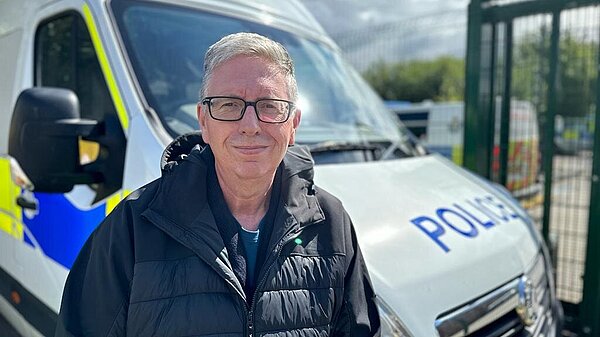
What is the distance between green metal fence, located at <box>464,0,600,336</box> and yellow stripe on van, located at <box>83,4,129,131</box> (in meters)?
3.21

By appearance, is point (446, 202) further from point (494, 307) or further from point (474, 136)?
point (474, 136)

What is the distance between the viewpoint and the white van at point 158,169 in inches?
77.1

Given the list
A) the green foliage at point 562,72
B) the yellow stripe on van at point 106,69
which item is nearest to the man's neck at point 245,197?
the yellow stripe on van at point 106,69

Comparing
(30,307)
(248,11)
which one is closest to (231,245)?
(30,307)

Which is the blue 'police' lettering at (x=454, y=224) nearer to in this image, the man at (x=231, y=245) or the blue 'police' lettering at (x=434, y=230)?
the blue 'police' lettering at (x=434, y=230)

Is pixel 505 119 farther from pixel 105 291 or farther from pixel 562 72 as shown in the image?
pixel 105 291

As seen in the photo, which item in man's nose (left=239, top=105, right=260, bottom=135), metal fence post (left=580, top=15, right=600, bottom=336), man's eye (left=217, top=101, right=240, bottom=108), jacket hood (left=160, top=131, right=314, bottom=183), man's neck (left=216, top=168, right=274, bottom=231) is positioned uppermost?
man's eye (left=217, top=101, right=240, bottom=108)

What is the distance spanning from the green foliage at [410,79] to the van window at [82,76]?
1313 inches

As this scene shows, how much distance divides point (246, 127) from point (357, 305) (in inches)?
24.7

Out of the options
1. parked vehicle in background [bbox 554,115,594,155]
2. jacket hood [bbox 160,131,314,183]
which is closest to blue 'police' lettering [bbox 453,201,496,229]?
jacket hood [bbox 160,131,314,183]

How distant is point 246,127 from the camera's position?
146cm

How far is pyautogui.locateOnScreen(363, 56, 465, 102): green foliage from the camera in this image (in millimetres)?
36438

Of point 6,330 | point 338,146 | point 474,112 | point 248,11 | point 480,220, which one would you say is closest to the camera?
point 480,220

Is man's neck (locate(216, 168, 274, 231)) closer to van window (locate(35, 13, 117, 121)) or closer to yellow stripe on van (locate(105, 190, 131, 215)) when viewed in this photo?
yellow stripe on van (locate(105, 190, 131, 215))
